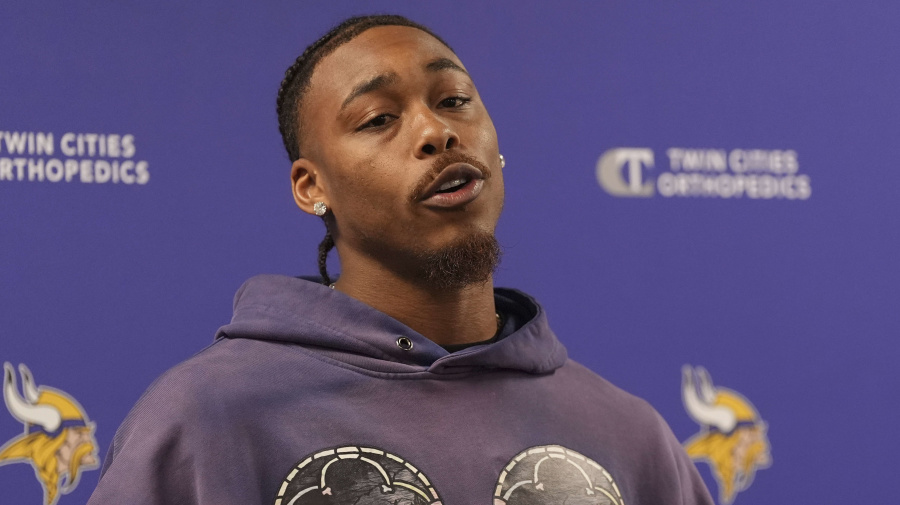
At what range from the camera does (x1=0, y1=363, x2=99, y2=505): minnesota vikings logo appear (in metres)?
1.49

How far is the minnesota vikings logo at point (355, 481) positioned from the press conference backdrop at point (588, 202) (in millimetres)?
694

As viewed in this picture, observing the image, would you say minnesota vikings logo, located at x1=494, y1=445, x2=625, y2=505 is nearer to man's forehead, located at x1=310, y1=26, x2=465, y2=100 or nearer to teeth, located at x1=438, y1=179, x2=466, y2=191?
teeth, located at x1=438, y1=179, x2=466, y2=191

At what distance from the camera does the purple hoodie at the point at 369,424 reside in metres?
0.94

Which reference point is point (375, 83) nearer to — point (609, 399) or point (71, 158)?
point (609, 399)

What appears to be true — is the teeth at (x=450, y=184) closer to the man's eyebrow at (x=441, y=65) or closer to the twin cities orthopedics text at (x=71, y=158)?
the man's eyebrow at (x=441, y=65)

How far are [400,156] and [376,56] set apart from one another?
136 millimetres

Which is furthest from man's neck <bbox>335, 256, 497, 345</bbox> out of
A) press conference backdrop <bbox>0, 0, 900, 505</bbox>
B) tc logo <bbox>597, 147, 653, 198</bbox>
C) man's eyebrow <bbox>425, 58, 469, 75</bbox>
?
tc logo <bbox>597, 147, 653, 198</bbox>

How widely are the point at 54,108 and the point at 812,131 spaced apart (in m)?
1.31

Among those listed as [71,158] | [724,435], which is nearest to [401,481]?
[71,158]

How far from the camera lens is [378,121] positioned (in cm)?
112

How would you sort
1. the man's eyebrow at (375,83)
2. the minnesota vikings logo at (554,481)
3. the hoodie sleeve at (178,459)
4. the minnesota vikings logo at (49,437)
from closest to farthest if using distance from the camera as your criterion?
1. the hoodie sleeve at (178,459)
2. the minnesota vikings logo at (554,481)
3. the man's eyebrow at (375,83)
4. the minnesota vikings logo at (49,437)

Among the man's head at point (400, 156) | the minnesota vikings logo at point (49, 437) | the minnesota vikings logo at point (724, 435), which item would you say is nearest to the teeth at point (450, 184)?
the man's head at point (400, 156)

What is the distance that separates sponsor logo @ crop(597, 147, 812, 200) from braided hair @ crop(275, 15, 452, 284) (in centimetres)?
67

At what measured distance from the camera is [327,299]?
1096mm
